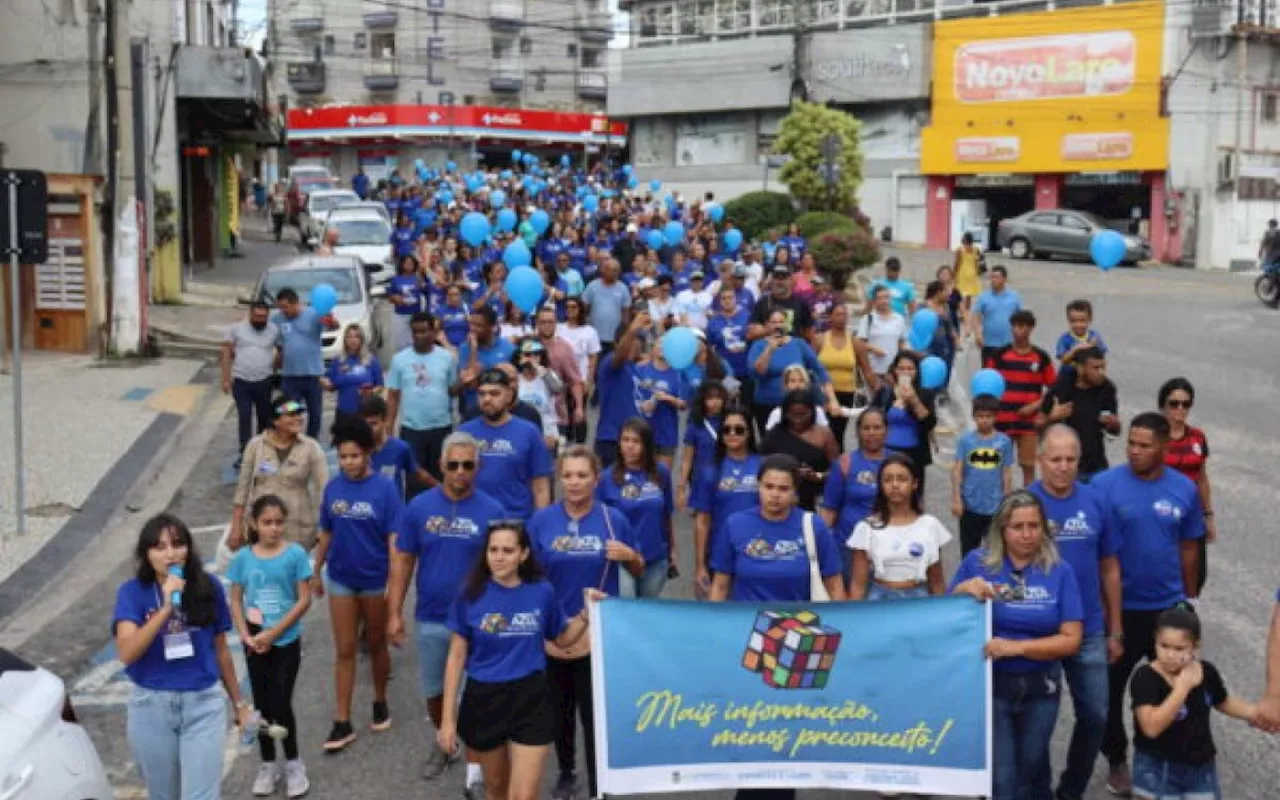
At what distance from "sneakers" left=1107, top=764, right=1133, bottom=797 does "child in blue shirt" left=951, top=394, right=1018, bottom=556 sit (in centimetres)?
200

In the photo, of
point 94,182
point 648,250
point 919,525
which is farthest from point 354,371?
point 94,182

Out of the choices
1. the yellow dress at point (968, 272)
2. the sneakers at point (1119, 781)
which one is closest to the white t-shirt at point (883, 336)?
the sneakers at point (1119, 781)

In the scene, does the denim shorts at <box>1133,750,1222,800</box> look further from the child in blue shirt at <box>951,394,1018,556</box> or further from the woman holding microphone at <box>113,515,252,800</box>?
the woman holding microphone at <box>113,515,252,800</box>

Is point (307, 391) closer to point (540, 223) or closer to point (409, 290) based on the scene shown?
point (409, 290)

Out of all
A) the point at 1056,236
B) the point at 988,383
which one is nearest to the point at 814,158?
the point at 1056,236

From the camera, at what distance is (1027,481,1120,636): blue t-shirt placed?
21.0ft

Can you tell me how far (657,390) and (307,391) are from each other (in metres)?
4.58

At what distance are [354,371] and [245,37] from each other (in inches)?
1896

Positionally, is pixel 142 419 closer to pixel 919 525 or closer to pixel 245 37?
pixel 919 525

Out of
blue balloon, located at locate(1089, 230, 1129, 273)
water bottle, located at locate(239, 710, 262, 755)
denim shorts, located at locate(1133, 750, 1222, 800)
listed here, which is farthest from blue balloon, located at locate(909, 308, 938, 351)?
denim shorts, located at locate(1133, 750, 1222, 800)

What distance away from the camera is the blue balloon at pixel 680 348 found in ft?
33.4

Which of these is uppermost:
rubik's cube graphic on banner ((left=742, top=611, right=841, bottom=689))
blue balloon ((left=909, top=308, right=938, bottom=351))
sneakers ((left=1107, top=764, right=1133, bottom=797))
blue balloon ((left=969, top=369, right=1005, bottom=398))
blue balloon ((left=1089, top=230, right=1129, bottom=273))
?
blue balloon ((left=1089, top=230, right=1129, bottom=273))

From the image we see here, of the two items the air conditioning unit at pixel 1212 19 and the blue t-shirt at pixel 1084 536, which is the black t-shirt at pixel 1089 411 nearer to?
the blue t-shirt at pixel 1084 536

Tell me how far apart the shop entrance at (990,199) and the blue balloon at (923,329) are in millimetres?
34726
